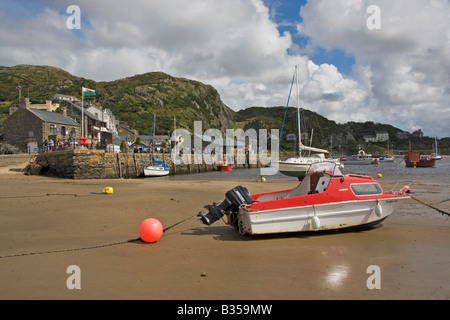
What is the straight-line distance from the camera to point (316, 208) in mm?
8703

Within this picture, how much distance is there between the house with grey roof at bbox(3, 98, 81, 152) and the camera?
4322 centimetres

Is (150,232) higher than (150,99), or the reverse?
(150,99)

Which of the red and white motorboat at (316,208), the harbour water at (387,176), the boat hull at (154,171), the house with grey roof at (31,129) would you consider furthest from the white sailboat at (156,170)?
the red and white motorboat at (316,208)

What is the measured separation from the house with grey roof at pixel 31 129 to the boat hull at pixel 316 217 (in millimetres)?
39582

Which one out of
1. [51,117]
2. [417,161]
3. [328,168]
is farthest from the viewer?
[417,161]

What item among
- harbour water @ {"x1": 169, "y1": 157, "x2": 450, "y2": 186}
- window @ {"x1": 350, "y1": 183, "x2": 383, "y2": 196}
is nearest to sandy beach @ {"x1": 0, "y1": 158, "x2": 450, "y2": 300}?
window @ {"x1": 350, "y1": 183, "x2": 383, "y2": 196}

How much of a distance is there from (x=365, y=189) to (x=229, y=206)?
387 centimetres

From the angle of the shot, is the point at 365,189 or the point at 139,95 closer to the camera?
the point at 365,189

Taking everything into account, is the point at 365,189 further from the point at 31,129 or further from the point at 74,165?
the point at 31,129

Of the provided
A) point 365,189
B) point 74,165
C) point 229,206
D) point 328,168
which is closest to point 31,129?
point 74,165

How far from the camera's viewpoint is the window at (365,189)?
9320 mm

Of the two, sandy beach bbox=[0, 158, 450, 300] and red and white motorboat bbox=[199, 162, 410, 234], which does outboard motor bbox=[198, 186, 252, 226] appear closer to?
red and white motorboat bbox=[199, 162, 410, 234]
